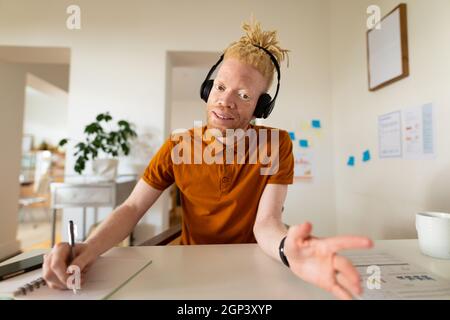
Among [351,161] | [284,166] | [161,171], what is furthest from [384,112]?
[161,171]

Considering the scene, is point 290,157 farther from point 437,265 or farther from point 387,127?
point 387,127

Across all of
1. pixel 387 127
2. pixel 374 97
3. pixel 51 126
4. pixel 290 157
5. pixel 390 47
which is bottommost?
pixel 290 157

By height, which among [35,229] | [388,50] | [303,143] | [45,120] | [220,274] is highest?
[45,120]

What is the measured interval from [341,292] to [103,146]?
1.77 m

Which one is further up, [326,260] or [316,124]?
[316,124]

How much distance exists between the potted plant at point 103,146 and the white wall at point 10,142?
1.00 meters

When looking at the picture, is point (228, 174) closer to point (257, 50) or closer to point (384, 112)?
point (257, 50)

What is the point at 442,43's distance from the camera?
898mm

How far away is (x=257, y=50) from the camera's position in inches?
24.4

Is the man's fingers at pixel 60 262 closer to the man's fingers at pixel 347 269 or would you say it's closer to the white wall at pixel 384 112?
the man's fingers at pixel 347 269

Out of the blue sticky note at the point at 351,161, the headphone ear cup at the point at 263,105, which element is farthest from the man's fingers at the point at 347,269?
the blue sticky note at the point at 351,161
